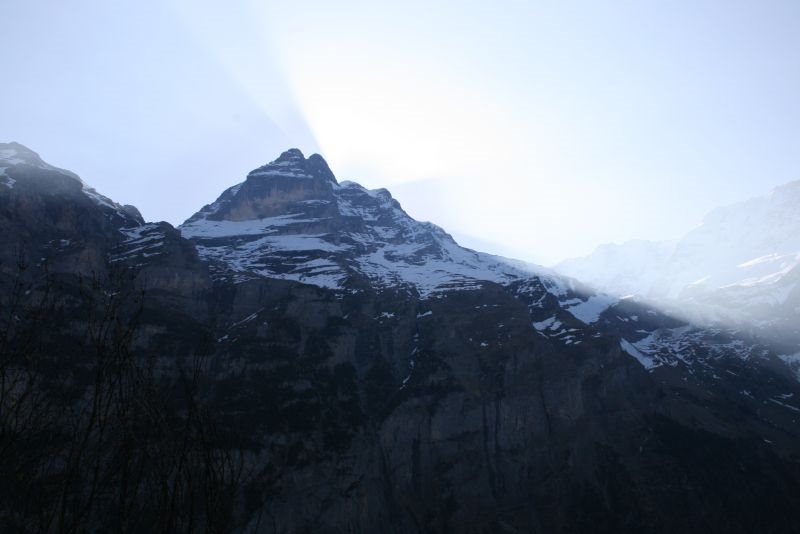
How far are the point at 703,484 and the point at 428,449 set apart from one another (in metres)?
35.7

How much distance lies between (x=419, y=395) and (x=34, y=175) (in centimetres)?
6755

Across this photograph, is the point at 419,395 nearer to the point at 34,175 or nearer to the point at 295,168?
the point at 34,175

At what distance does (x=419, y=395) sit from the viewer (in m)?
86.7

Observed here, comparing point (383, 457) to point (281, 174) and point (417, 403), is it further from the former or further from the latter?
point (281, 174)

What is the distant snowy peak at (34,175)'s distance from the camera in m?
94.1

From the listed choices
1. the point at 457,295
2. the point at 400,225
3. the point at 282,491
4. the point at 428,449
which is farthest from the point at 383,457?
the point at 400,225

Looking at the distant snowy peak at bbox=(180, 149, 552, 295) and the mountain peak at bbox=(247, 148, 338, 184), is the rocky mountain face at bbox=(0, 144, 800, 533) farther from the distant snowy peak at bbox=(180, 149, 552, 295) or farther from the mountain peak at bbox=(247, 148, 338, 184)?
the mountain peak at bbox=(247, 148, 338, 184)

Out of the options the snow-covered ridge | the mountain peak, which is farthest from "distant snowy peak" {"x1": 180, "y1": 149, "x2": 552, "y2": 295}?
the snow-covered ridge

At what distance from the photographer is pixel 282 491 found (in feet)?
221

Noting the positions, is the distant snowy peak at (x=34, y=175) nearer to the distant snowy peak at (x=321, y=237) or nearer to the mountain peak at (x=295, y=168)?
the distant snowy peak at (x=321, y=237)

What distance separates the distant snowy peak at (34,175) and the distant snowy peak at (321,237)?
821 inches

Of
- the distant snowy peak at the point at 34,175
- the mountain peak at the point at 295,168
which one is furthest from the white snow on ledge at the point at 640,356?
the distant snowy peak at the point at 34,175

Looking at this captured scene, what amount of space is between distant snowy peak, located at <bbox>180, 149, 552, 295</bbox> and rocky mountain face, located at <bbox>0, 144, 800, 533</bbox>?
138cm

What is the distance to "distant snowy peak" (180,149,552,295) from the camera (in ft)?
380
